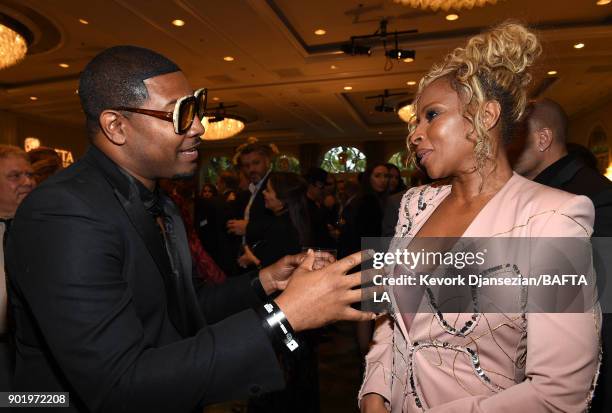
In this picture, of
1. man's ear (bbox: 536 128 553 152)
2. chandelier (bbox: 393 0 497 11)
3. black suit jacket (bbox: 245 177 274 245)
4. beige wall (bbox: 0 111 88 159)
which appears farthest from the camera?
beige wall (bbox: 0 111 88 159)

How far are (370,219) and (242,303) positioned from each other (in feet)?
9.23

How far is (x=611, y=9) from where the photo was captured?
289 inches

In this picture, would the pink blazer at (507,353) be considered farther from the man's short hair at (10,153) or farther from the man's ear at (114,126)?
Answer: the man's short hair at (10,153)

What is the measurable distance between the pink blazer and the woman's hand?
0.02m

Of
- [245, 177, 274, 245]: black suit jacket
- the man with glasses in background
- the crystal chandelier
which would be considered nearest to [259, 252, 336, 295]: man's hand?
the man with glasses in background

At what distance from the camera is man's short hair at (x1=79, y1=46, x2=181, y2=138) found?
1.47m

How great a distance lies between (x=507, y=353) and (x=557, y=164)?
67.1 inches

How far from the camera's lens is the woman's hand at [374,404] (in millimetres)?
1606

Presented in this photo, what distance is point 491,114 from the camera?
5.04ft

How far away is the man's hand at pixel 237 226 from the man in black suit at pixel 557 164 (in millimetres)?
2638

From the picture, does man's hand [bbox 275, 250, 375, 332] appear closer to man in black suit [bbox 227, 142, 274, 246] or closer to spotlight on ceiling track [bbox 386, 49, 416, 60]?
man in black suit [bbox 227, 142, 274, 246]

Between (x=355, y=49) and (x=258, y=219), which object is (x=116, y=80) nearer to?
(x=258, y=219)

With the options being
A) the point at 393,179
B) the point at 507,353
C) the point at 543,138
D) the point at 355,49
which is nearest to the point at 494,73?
the point at 507,353

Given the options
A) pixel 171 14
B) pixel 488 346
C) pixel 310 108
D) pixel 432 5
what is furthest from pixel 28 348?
pixel 310 108
